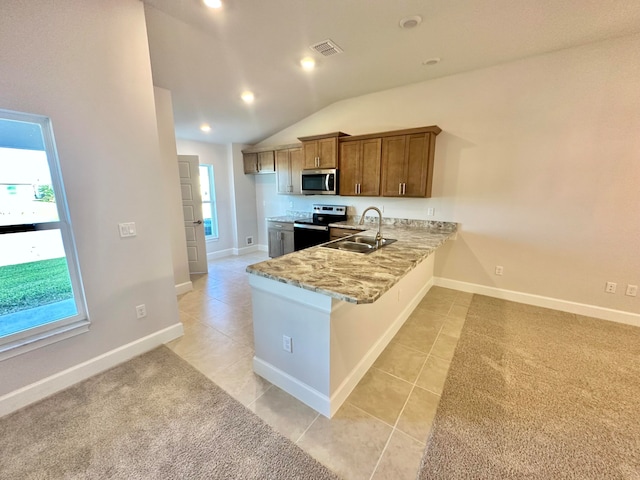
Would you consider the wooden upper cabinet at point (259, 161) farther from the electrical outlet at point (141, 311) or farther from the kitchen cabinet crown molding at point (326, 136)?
the electrical outlet at point (141, 311)

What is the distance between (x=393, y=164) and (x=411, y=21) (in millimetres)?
1658

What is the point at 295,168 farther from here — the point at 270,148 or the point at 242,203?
the point at 242,203

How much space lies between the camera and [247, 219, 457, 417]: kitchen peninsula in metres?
1.57

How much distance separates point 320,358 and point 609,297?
3480mm

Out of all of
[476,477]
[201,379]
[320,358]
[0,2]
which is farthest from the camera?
[201,379]

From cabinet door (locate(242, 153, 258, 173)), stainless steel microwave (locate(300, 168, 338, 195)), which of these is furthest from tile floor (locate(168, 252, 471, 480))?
cabinet door (locate(242, 153, 258, 173))

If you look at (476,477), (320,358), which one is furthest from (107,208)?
(476,477)

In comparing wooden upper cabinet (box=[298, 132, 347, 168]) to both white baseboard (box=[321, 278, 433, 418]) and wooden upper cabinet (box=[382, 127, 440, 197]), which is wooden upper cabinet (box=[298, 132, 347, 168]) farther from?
white baseboard (box=[321, 278, 433, 418])

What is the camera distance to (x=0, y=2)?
150 centimetres

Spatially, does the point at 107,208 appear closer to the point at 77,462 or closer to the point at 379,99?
the point at 77,462

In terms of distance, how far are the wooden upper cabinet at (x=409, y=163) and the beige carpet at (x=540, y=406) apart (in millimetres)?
1903

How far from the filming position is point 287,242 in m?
5.05

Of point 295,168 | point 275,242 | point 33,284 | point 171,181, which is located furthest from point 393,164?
point 33,284

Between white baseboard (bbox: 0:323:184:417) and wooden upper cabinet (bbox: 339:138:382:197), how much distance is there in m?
3.05
